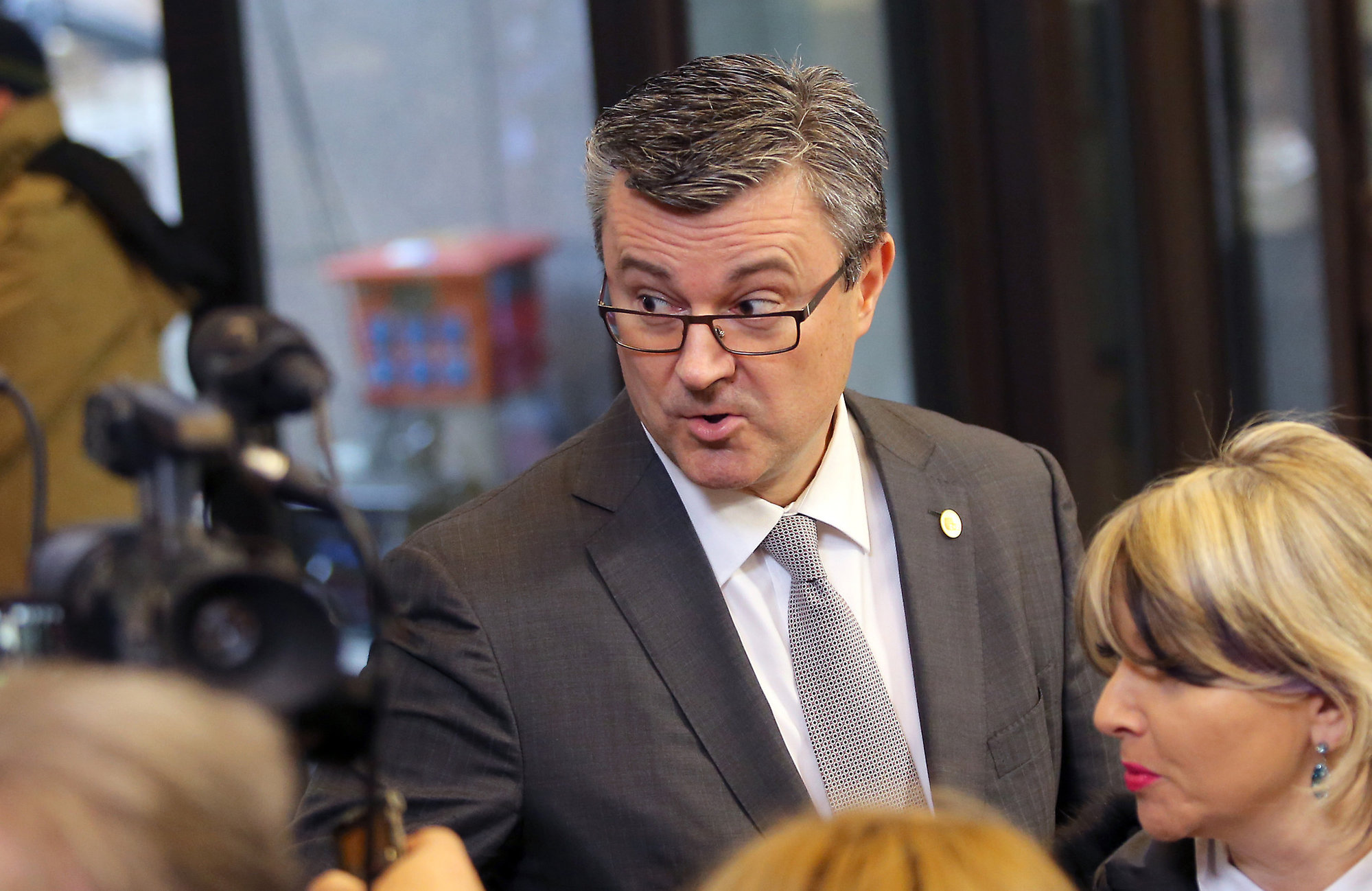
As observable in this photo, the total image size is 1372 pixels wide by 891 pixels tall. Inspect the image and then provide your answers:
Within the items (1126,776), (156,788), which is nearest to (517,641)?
(1126,776)

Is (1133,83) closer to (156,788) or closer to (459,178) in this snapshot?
(459,178)

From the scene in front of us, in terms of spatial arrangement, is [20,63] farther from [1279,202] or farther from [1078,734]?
[1279,202]

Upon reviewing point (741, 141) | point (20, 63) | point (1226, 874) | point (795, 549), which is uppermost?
point (20, 63)

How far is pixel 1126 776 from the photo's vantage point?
1588 mm

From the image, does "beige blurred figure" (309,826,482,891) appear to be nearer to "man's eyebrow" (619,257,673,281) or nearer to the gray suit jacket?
the gray suit jacket

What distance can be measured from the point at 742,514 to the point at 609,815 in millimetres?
399

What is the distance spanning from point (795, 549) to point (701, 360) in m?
0.29

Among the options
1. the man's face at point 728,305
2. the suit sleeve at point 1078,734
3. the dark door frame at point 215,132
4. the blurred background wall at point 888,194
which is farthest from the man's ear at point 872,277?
the dark door frame at point 215,132

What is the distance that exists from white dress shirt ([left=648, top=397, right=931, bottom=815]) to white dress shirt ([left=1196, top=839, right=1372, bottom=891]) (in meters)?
0.32

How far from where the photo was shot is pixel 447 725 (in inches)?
62.5

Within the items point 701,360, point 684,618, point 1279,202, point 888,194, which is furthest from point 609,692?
point 1279,202

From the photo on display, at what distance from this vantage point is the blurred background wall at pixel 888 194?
9.88 ft

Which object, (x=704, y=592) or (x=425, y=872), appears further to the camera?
(x=704, y=592)

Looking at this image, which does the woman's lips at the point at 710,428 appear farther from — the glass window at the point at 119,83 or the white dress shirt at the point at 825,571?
the glass window at the point at 119,83
